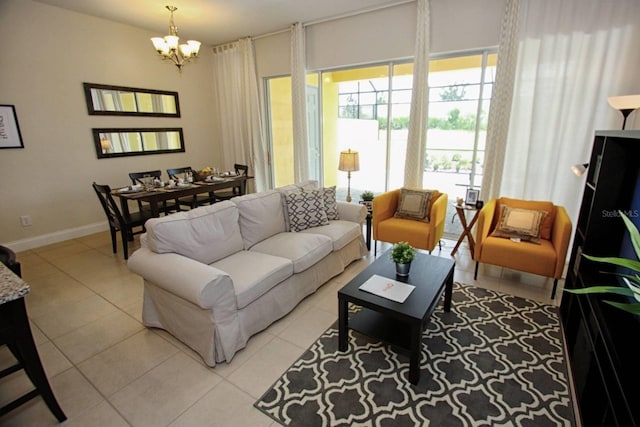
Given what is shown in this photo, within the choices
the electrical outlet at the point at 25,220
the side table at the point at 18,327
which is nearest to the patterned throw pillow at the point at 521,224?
the side table at the point at 18,327

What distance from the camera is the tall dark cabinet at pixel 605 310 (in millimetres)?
1314

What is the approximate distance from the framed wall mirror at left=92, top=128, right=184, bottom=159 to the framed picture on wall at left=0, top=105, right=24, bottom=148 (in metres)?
0.84

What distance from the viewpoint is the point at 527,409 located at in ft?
5.64

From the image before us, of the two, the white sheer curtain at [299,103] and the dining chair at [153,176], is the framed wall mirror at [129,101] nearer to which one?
the dining chair at [153,176]

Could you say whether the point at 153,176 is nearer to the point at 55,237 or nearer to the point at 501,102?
the point at 55,237

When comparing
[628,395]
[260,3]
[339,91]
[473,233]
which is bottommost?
[473,233]

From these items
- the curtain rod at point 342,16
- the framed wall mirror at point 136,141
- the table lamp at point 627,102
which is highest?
the curtain rod at point 342,16

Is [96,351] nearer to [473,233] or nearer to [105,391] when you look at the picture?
[105,391]

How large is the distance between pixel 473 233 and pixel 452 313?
1738 mm

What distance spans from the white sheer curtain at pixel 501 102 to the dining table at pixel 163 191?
11.9ft

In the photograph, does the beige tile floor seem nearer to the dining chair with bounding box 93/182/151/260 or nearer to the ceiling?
the dining chair with bounding box 93/182/151/260

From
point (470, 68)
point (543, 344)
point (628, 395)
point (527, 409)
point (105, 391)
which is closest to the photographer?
point (628, 395)

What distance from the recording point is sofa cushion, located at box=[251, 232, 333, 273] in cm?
263

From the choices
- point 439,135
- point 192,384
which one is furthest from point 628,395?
point 439,135
